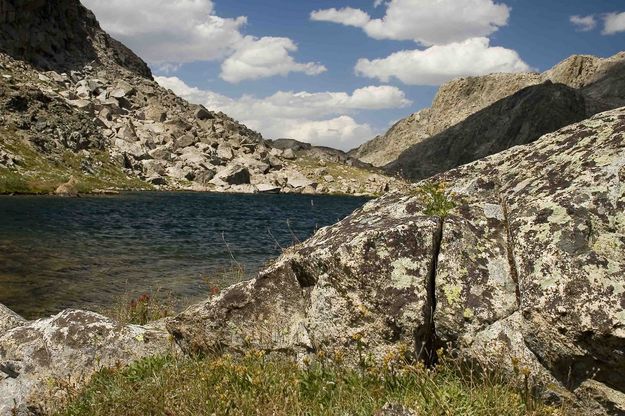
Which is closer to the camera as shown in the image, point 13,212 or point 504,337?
point 504,337

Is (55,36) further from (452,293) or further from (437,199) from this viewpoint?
(452,293)

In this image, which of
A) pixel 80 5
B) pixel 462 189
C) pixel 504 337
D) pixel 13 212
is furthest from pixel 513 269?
pixel 80 5

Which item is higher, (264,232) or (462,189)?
(462,189)

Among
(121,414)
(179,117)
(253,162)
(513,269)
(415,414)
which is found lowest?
(121,414)

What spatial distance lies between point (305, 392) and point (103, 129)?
13458 cm

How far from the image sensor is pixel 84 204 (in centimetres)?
6469

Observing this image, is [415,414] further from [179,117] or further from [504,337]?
[179,117]

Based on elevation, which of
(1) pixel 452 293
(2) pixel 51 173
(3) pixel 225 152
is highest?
(3) pixel 225 152

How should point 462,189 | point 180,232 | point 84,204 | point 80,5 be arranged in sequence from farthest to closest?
1. point 80,5
2. point 84,204
3. point 180,232
4. point 462,189

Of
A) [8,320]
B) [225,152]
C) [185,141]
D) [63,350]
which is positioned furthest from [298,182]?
[63,350]

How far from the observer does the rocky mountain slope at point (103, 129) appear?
9921 centimetres

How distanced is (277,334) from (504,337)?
3.19 meters

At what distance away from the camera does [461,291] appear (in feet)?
21.2

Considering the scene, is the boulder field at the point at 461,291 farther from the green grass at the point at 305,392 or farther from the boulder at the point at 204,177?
the boulder at the point at 204,177
